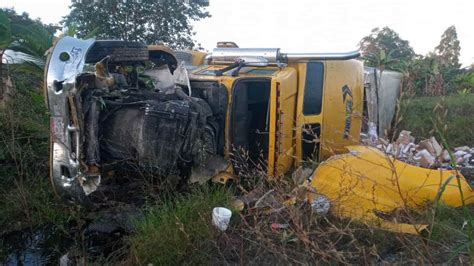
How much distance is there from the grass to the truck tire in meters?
1.54

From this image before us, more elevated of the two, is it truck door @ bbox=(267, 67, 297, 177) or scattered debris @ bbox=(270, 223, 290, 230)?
truck door @ bbox=(267, 67, 297, 177)

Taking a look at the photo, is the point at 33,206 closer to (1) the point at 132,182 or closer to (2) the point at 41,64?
(1) the point at 132,182

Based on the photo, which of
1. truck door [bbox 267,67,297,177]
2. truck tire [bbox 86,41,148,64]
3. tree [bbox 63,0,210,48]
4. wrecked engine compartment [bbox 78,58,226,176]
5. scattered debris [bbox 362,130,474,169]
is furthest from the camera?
tree [bbox 63,0,210,48]

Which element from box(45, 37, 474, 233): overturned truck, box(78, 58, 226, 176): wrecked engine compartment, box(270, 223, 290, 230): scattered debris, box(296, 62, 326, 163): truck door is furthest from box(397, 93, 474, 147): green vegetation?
box(270, 223, 290, 230): scattered debris

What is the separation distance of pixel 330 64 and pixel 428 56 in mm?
13143

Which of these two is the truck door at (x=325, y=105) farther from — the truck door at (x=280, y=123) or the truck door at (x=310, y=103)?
the truck door at (x=280, y=123)

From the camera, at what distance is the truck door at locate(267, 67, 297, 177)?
16.5 ft

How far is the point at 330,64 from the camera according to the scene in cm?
582

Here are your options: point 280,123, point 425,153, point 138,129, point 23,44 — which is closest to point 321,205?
point 280,123

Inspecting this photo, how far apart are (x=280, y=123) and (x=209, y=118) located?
763 millimetres

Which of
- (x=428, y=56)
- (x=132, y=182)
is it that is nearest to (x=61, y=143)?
(x=132, y=182)

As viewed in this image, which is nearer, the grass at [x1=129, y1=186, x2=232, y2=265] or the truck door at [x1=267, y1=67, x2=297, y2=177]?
the grass at [x1=129, y1=186, x2=232, y2=265]

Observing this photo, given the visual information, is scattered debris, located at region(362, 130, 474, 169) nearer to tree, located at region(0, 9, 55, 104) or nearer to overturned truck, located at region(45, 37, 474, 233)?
overturned truck, located at region(45, 37, 474, 233)

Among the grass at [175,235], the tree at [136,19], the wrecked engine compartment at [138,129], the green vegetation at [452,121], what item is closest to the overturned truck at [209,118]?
the wrecked engine compartment at [138,129]
